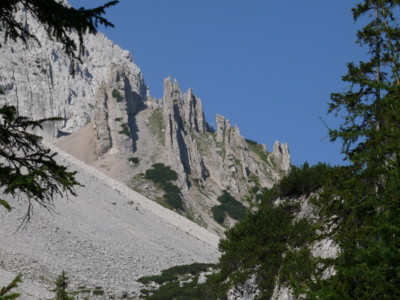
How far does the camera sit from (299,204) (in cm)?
2936

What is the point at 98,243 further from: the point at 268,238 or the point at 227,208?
the point at 227,208

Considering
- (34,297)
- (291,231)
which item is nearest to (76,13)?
(291,231)

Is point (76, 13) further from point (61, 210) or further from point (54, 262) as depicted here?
point (61, 210)

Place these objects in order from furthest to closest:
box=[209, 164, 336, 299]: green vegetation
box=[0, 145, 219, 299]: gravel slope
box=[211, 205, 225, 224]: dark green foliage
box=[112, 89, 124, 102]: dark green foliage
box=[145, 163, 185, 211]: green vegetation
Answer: box=[112, 89, 124, 102]: dark green foliage < box=[211, 205, 225, 224]: dark green foliage < box=[145, 163, 185, 211]: green vegetation < box=[0, 145, 219, 299]: gravel slope < box=[209, 164, 336, 299]: green vegetation

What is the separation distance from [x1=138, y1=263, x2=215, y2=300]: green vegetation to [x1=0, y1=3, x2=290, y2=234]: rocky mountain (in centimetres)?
4399

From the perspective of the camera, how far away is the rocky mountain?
12794 cm

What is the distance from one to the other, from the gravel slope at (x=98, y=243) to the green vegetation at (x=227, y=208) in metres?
22.1

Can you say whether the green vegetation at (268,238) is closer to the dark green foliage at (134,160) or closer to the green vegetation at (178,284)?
the green vegetation at (178,284)

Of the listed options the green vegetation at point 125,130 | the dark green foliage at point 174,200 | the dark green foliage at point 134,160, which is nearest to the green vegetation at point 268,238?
the dark green foliage at point 174,200

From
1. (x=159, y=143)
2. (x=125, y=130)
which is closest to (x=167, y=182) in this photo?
Answer: (x=159, y=143)

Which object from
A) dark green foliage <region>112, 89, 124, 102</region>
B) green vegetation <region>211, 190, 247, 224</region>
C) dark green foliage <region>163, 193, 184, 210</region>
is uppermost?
dark green foliage <region>112, 89, 124, 102</region>

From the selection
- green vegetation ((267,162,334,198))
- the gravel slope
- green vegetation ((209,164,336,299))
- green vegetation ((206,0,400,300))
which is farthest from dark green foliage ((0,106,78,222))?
the gravel slope

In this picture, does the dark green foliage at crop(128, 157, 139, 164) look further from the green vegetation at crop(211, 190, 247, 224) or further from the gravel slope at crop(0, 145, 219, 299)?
the gravel slope at crop(0, 145, 219, 299)

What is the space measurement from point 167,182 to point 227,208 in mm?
14854
